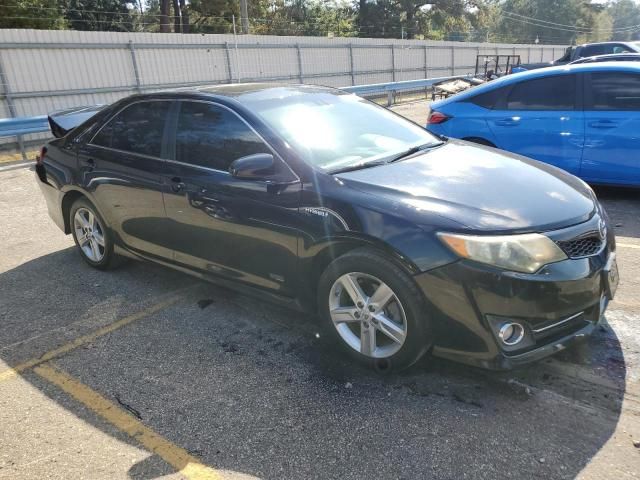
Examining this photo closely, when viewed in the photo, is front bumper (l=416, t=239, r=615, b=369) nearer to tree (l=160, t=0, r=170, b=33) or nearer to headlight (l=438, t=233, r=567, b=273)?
headlight (l=438, t=233, r=567, b=273)

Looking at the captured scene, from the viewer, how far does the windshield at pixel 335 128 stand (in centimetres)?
338

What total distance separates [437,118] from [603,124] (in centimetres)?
193

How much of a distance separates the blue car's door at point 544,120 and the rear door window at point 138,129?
13.2ft

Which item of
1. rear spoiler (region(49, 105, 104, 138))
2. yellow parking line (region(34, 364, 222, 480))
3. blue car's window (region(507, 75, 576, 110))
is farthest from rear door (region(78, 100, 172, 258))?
blue car's window (region(507, 75, 576, 110))

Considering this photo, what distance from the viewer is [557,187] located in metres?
3.23

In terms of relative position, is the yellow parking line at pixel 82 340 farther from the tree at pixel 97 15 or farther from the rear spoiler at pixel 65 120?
the tree at pixel 97 15

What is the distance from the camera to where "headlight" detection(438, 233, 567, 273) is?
2.59m

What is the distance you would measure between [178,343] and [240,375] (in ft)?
2.10

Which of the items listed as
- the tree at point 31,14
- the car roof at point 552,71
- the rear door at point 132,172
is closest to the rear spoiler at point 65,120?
the rear door at point 132,172

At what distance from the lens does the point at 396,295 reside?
2812 mm

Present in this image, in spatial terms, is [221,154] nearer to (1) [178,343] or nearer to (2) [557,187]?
(1) [178,343]

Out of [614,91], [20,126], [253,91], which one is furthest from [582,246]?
[20,126]

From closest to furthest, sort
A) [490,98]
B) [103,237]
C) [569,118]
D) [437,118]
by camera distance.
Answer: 1. [103,237]
2. [569,118]
3. [490,98]
4. [437,118]

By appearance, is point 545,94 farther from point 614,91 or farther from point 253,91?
point 253,91
